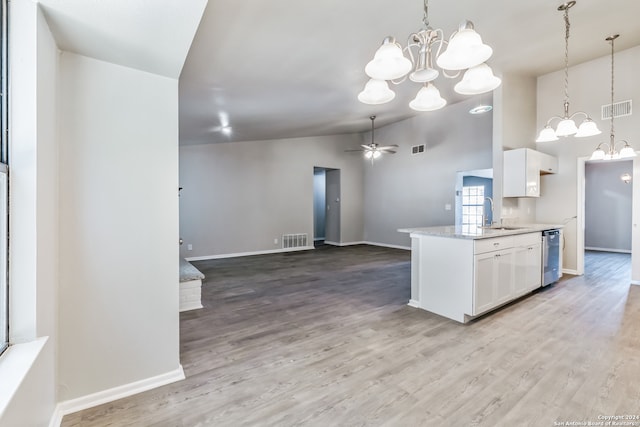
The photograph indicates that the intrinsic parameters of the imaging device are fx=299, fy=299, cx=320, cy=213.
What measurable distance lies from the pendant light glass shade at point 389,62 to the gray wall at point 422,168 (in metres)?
5.58

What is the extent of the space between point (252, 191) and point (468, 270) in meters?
5.36

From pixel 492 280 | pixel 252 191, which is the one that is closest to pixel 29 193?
pixel 492 280

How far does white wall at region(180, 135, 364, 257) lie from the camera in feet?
21.2

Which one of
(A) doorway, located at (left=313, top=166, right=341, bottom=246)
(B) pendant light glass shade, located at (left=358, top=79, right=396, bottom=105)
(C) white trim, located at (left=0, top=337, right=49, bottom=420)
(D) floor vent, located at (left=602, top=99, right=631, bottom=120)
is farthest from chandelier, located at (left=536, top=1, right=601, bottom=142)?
(A) doorway, located at (left=313, top=166, right=341, bottom=246)

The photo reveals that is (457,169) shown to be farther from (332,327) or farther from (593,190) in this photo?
(332,327)

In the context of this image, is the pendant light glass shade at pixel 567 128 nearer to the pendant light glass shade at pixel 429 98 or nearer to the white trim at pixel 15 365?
the pendant light glass shade at pixel 429 98

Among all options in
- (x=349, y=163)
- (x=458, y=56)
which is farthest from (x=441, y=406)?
(x=349, y=163)

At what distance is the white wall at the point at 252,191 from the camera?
646cm

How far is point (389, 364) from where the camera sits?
230 centimetres

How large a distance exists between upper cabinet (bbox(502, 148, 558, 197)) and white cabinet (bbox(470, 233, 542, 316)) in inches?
37.1

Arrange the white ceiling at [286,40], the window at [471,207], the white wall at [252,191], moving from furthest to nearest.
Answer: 1. the window at [471,207]
2. the white wall at [252,191]
3. the white ceiling at [286,40]

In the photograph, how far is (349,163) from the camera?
354 inches

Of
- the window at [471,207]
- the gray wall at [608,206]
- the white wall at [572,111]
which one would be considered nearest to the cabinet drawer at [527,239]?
the white wall at [572,111]

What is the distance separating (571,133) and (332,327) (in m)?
3.17
